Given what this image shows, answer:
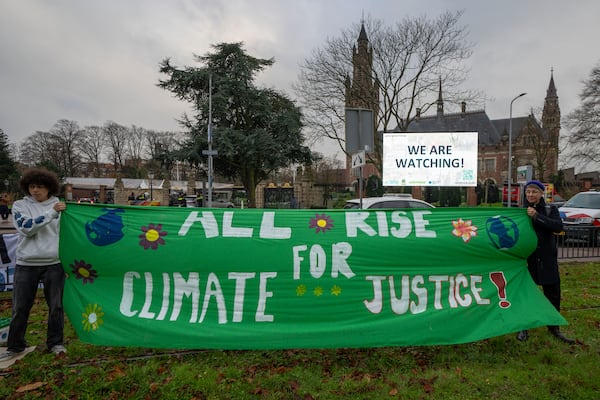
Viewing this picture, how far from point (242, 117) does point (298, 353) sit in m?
28.5

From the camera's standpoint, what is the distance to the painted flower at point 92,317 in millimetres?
3318

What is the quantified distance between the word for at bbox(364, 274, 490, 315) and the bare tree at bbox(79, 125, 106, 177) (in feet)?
259

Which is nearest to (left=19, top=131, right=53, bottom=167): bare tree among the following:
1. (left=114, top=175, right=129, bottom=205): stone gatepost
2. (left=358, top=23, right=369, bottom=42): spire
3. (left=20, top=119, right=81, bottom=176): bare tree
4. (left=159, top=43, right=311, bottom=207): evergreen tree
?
(left=20, top=119, right=81, bottom=176): bare tree

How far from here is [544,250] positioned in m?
3.79

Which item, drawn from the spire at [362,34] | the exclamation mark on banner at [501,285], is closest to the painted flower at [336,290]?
the exclamation mark on banner at [501,285]

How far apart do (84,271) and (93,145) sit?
79.9m

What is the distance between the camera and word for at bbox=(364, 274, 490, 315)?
136 inches

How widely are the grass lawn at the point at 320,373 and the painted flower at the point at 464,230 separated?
3.80 feet

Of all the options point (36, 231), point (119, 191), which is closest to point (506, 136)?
point (119, 191)

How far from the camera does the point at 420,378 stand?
10.0 feet

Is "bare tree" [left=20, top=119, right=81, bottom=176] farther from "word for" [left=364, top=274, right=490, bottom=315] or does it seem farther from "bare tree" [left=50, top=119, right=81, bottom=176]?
"word for" [left=364, top=274, right=490, bottom=315]

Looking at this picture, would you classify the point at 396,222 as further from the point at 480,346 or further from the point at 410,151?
the point at 410,151

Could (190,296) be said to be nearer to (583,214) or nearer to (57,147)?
(583,214)

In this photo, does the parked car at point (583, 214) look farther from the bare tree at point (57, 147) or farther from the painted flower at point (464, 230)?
the bare tree at point (57, 147)
